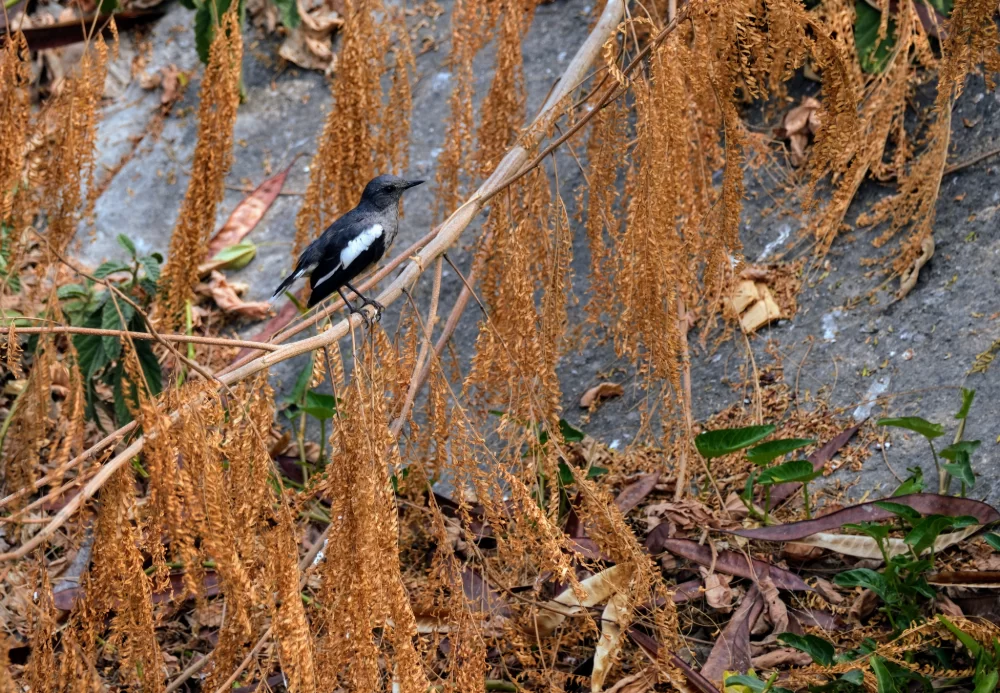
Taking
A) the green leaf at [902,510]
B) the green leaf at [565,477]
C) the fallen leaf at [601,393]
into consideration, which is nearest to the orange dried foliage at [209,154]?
the green leaf at [565,477]

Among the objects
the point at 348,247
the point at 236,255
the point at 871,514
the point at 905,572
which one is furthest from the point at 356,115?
the point at 236,255

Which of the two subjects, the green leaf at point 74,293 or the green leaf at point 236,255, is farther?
the green leaf at point 236,255

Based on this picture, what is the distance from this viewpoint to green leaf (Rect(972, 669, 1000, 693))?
2.45 m

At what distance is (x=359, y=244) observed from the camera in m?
3.43

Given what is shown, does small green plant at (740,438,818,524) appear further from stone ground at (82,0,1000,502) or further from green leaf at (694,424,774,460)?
stone ground at (82,0,1000,502)

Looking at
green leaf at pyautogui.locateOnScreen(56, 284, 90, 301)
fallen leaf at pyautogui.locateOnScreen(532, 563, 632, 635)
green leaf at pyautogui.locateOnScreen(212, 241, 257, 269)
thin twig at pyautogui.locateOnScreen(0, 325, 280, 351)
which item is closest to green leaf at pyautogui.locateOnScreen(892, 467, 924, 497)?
fallen leaf at pyautogui.locateOnScreen(532, 563, 632, 635)

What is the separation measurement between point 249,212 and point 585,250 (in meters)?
1.89

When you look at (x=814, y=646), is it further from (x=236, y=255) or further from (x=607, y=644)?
(x=236, y=255)

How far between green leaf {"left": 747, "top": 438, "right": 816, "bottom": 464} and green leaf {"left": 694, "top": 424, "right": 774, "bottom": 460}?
0.03 meters

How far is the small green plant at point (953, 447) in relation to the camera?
280 cm

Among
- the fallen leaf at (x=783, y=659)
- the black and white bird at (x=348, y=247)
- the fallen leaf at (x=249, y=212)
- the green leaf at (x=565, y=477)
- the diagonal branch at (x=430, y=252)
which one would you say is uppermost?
the diagonal branch at (x=430, y=252)

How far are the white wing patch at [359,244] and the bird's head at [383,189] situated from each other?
0.13 meters

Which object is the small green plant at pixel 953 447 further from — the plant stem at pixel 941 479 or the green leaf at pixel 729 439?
the green leaf at pixel 729 439

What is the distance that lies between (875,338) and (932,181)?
60 centimetres
